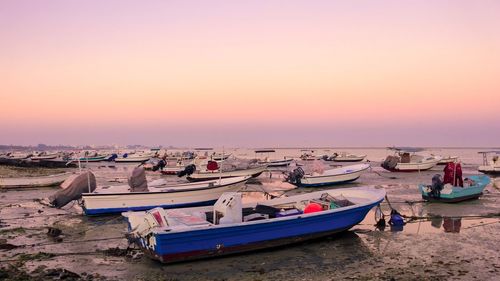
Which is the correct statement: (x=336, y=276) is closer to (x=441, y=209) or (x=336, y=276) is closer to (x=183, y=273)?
(x=183, y=273)

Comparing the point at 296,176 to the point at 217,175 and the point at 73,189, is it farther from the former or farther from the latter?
the point at 73,189

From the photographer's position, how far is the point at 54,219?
1509cm

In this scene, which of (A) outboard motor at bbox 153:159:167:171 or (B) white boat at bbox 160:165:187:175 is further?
(A) outboard motor at bbox 153:159:167:171

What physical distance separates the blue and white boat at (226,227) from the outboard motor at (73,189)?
240 inches

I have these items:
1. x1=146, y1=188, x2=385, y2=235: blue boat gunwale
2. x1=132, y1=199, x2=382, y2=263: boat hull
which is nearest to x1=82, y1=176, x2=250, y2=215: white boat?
x1=132, y1=199, x2=382, y2=263: boat hull

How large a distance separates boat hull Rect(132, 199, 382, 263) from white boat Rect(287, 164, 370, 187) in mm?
13149

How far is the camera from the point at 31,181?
2600 centimetres

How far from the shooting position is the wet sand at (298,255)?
27.9ft

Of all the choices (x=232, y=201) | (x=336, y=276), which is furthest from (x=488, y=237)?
(x=232, y=201)

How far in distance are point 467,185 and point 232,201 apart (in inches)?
555

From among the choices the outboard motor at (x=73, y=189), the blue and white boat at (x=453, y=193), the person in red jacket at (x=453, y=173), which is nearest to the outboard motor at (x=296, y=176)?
the blue and white boat at (x=453, y=193)

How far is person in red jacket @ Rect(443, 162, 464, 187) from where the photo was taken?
17.9m

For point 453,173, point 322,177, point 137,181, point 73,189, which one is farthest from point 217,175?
point 453,173

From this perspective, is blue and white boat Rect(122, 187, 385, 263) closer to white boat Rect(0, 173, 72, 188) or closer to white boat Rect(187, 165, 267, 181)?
white boat Rect(187, 165, 267, 181)
